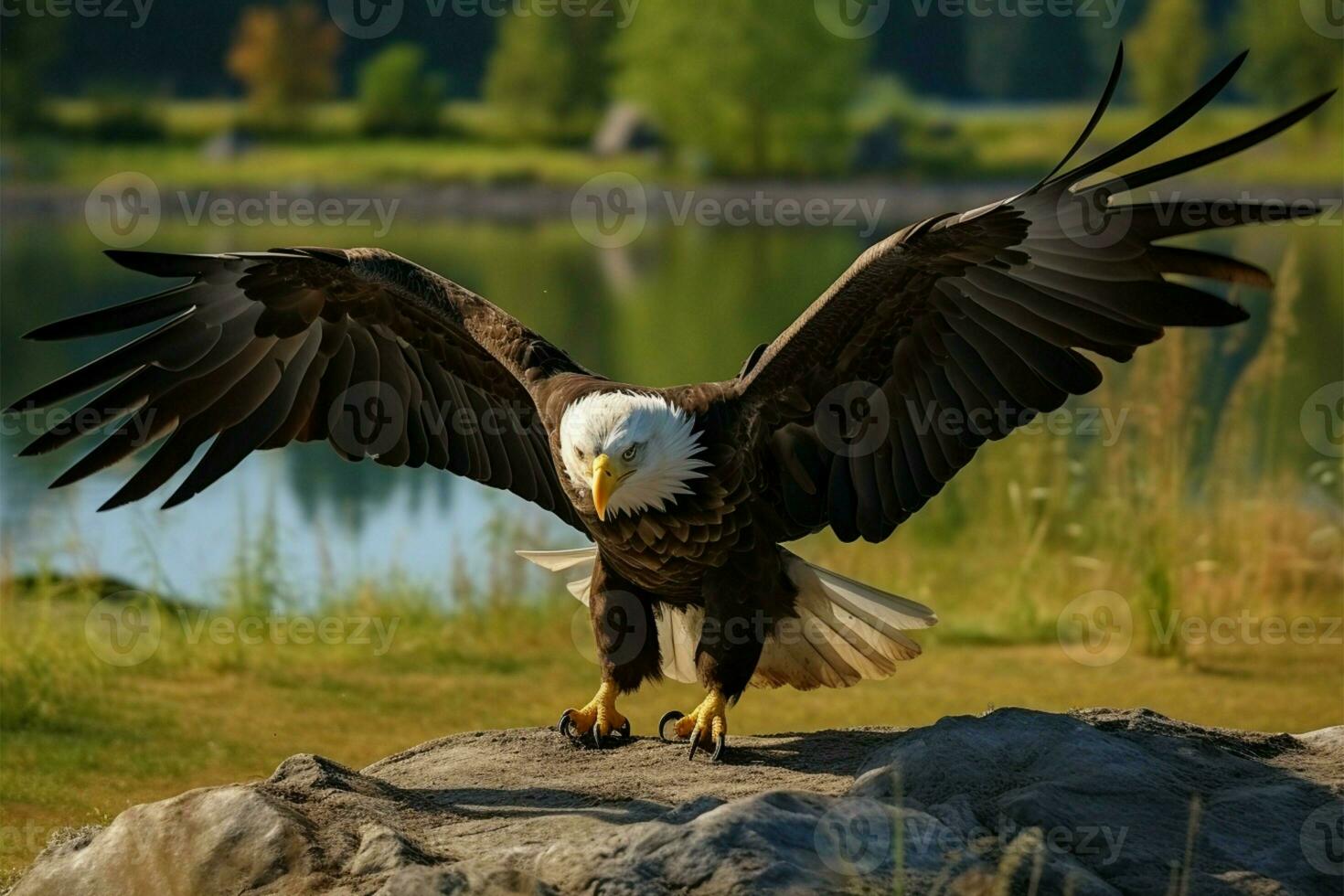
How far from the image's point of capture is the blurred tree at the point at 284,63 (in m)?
42.6

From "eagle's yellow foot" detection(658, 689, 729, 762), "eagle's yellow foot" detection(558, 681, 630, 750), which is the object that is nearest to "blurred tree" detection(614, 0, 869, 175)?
"eagle's yellow foot" detection(558, 681, 630, 750)

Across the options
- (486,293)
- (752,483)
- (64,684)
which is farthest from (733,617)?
(486,293)

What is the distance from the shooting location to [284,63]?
44156 mm

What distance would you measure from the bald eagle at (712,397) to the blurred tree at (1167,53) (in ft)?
124

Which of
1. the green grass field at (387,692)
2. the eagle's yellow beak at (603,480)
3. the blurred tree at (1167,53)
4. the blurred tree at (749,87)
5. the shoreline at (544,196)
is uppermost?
the blurred tree at (1167,53)

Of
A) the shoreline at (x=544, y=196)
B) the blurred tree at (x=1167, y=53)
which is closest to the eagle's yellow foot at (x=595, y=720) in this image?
the shoreline at (x=544, y=196)

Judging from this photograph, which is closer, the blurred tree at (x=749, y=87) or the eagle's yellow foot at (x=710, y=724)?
the eagle's yellow foot at (x=710, y=724)

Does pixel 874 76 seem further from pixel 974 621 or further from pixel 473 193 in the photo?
pixel 974 621

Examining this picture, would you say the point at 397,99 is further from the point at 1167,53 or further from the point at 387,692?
the point at 387,692

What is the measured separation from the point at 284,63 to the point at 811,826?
4325 centimetres

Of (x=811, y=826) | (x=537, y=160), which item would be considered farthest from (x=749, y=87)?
(x=811, y=826)

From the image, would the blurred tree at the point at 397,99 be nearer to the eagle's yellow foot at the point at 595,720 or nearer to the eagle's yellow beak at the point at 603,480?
the eagle's yellow foot at the point at 595,720

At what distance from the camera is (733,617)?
15.9 feet

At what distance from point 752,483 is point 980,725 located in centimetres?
98
